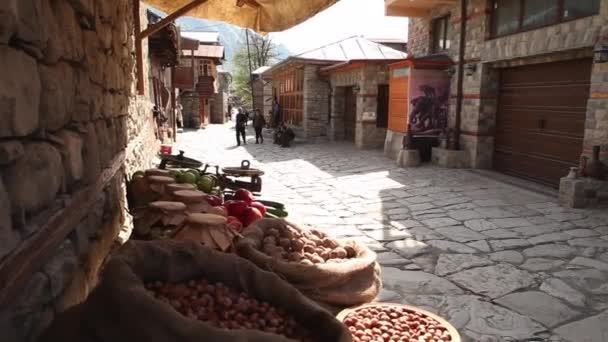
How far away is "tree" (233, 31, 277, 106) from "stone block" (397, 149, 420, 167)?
37.2 meters

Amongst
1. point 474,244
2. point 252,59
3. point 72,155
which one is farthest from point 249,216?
point 252,59

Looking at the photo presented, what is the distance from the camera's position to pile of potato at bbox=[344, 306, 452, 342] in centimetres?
262

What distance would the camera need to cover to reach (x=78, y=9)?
2273 millimetres

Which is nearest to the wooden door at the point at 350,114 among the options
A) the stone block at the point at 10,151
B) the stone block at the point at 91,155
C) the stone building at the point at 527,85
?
the stone building at the point at 527,85

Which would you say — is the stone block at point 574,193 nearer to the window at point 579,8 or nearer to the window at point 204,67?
the window at point 579,8

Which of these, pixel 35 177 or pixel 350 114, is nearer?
pixel 35 177

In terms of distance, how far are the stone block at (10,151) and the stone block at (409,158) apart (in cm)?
1090

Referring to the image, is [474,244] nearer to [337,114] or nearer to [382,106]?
[382,106]

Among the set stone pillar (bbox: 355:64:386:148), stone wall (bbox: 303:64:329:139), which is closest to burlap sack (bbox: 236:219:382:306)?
stone pillar (bbox: 355:64:386:148)

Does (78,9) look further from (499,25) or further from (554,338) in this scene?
(499,25)

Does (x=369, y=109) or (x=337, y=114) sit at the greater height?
(x=369, y=109)

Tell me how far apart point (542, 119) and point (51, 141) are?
31.3 feet

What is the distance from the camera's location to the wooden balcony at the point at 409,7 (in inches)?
511

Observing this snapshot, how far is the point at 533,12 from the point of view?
9188 millimetres
